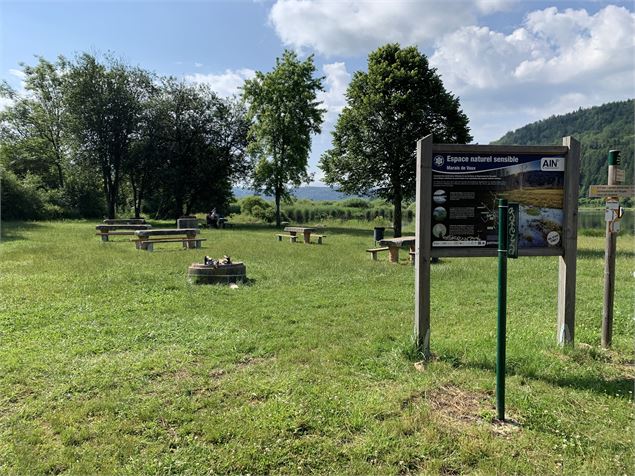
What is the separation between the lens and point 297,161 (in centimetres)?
3014

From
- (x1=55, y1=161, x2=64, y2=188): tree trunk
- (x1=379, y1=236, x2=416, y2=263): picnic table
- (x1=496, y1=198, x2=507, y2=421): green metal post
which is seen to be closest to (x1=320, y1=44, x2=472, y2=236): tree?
(x1=379, y1=236, x2=416, y2=263): picnic table

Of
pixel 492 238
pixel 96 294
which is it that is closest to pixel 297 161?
pixel 96 294

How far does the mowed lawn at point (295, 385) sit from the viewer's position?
277 centimetres

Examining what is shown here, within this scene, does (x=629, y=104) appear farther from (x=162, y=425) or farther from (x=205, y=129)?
(x=162, y=425)

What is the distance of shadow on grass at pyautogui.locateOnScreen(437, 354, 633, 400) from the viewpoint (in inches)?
147

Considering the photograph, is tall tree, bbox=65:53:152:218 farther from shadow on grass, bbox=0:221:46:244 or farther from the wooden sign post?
the wooden sign post

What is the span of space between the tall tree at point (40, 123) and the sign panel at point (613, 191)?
40.3 meters

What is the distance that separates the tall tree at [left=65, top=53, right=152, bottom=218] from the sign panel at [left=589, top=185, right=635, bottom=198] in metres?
31.4

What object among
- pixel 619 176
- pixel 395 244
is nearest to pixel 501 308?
pixel 619 176

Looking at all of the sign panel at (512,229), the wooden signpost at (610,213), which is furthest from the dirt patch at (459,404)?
the wooden signpost at (610,213)

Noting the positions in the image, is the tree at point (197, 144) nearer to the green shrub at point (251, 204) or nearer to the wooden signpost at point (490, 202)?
the green shrub at point (251, 204)

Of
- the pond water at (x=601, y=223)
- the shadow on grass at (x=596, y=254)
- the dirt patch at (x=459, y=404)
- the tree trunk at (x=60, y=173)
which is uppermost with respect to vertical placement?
the tree trunk at (x=60, y=173)

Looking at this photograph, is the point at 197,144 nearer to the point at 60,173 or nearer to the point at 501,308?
the point at 60,173

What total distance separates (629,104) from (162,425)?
189907 millimetres
